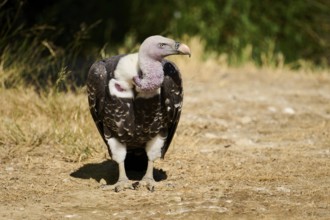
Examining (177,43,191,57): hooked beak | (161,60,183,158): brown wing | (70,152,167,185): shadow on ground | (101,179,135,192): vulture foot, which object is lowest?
(101,179,135,192): vulture foot

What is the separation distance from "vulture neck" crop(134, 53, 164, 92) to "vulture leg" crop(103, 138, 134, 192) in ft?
2.10

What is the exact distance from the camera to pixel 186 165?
6.88 meters

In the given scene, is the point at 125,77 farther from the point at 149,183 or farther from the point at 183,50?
the point at 149,183

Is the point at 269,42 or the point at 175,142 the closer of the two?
the point at 175,142

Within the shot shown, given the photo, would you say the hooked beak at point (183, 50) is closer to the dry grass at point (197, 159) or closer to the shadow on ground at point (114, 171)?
the dry grass at point (197, 159)

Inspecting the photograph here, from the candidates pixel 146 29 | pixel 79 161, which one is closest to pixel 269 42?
pixel 146 29

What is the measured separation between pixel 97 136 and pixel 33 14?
4070mm

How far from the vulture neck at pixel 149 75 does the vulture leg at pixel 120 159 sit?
64 centimetres

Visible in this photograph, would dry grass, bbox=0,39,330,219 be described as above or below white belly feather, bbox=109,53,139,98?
below

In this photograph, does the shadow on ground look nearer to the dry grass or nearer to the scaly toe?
the dry grass

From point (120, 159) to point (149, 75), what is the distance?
0.86m

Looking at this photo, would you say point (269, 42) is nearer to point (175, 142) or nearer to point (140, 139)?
point (175, 142)

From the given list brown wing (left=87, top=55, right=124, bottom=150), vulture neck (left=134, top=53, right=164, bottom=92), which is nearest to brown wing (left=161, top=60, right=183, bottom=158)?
vulture neck (left=134, top=53, right=164, bottom=92)

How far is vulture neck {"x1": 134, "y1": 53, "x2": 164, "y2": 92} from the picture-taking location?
5.70m
